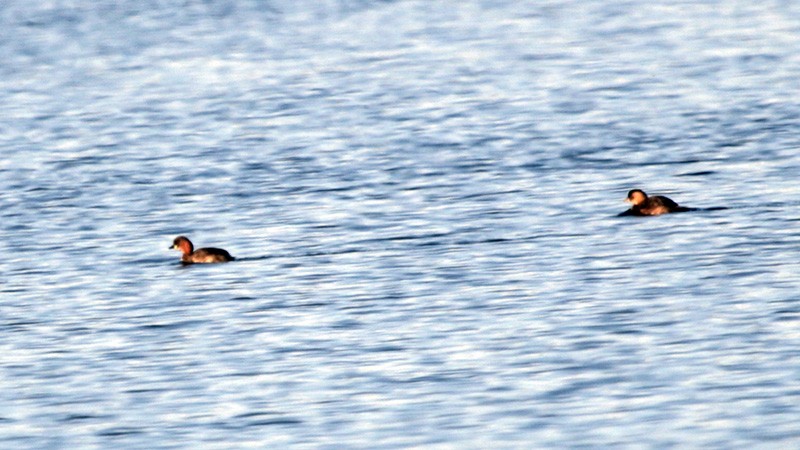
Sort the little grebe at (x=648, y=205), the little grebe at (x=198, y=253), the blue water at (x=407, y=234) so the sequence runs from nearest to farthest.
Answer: the blue water at (x=407, y=234) < the little grebe at (x=198, y=253) < the little grebe at (x=648, y=205)

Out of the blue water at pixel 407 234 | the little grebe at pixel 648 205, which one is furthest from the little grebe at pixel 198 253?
the little grebe at pixel 648 205

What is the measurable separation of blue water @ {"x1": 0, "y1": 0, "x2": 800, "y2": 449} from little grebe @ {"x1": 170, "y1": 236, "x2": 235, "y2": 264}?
0.15 m

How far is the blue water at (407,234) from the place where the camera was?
16.3 meters

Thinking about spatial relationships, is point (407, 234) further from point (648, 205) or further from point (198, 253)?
point (648, 205)

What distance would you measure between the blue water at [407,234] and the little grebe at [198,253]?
0.49 ft

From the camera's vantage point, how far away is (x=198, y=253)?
2298 centimetres

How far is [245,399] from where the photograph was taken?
16.7m

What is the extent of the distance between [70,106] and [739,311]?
896 inches

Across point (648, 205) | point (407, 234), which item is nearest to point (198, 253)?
point (407, 234)

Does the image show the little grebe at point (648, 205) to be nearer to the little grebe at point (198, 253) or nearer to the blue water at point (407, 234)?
the blue water at point (407, 234)

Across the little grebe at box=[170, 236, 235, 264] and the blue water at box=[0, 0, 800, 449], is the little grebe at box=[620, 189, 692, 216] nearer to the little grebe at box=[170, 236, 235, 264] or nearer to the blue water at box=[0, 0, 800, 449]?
the blue water at box=[0, 0, 800, 449]

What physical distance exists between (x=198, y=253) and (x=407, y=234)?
3.06 meters

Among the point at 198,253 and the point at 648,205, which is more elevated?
the point at 648,205

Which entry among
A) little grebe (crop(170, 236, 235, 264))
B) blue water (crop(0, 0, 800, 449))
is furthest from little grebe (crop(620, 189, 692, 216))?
little grebe (crop(170, 236, 235, 264))
